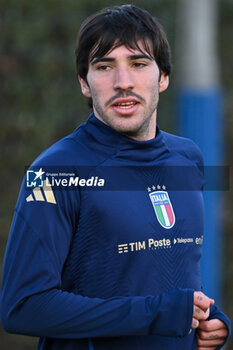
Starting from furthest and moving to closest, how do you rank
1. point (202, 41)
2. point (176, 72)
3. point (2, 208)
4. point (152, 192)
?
point (176, 72) < point (2, 208) < point (202, 41) < point (152, 192)

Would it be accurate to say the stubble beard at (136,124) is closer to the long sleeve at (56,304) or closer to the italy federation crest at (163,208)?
Answer: the italy federation crest at (163,208)

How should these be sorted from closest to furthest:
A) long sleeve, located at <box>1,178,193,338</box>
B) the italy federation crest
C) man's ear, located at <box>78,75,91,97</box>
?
long sleeve, located at <box>1,178,193,338</box> < the italy federation crest < man's ear, located at <box>78,75,91,97</box>

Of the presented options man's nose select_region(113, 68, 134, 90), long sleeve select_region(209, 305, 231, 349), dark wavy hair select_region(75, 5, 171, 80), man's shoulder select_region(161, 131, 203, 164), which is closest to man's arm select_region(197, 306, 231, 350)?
long sleeve select_region(209, 305, 231, 349)

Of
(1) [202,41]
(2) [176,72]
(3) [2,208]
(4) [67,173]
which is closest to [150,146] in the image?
(4) [67,173]

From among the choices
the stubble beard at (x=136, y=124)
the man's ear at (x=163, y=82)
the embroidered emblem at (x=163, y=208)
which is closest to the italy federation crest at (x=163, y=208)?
the embroidered emblem at (x=163, y=208)

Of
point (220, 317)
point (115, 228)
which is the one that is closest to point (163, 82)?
point (115, 228)

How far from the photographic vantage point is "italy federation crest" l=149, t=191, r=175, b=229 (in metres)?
2.49

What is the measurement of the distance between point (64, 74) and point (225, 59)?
120 inches

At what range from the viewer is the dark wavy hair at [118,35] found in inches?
102


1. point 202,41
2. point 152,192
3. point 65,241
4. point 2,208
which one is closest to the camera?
point 65,241

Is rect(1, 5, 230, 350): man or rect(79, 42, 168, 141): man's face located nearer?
rect(1, 5, 230, 350): man

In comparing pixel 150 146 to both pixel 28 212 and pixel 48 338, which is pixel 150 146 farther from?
pixel 48 338

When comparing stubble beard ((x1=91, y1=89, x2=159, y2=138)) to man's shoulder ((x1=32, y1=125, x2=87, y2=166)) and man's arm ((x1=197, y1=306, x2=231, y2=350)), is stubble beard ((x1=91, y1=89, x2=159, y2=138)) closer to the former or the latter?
man's shoulder ((x1=32, y1=125, x2=87, y2=166))

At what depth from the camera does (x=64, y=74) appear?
8.52 meters
